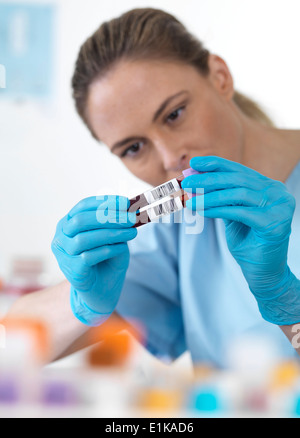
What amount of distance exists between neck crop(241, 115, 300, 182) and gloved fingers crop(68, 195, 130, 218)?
1.11ft

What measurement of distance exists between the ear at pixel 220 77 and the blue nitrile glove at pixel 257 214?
0.32m

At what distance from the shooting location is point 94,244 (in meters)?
0.66

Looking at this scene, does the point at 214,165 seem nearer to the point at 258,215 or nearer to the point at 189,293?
the point at 258,215

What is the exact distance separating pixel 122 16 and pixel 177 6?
0.21m

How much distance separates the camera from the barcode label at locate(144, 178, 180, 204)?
2.03 feet

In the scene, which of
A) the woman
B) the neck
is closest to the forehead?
the woman

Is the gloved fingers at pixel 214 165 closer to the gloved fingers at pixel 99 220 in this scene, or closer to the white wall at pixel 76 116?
the gloved fingers at pixel 99 220

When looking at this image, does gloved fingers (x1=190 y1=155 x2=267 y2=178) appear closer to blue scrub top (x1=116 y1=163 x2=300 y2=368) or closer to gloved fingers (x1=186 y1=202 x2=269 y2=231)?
gloved fingers (x1=186 y1=202 x2=269 y2=231)

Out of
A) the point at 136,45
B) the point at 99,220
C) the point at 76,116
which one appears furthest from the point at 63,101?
the point at 99,220

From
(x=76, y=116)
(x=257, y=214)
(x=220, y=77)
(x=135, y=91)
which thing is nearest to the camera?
(x=257, y=214)

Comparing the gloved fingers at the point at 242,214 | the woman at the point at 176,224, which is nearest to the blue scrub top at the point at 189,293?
the woman at the point at 176,224

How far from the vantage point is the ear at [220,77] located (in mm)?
882

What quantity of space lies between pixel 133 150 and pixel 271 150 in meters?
0.28
